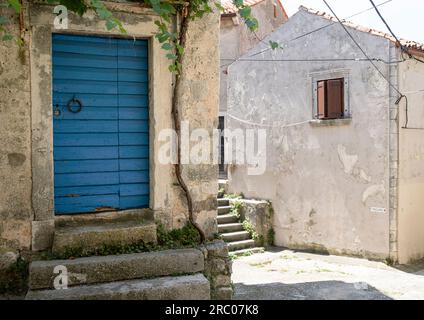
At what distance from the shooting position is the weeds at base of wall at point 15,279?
4207 mm

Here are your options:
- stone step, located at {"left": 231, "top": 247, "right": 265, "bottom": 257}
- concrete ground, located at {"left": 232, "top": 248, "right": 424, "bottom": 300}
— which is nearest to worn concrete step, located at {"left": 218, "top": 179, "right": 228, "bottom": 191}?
stone step, located at {"left": 231, "top": 247, "right": 265, "bottom": 257}

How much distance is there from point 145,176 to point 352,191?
22.5ft

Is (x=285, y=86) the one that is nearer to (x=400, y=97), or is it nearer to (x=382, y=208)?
(x=400, y=97)

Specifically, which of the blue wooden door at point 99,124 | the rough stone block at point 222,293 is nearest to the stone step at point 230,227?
the rough stone block at point 222,293

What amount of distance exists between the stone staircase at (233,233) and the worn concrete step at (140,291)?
7089mm

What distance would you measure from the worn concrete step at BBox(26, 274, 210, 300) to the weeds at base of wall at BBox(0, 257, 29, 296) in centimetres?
41

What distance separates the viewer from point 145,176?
495cm

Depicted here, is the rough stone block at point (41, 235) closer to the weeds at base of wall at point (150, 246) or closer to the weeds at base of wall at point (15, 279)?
the weeds at base of wall at point (150, 246)

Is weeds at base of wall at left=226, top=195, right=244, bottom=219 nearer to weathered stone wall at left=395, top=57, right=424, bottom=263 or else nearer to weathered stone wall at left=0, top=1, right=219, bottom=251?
weathered stone wall at left=395, top=57, right=424, bottom=263

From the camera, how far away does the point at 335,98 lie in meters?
10.8

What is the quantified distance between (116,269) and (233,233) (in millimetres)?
7856

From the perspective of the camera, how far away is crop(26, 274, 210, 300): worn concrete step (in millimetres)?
3783

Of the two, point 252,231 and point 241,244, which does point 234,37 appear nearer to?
point 252,231

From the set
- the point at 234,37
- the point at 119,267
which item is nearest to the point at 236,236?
the point at 119,267
